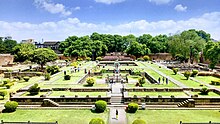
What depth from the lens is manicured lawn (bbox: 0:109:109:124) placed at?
1722 cm

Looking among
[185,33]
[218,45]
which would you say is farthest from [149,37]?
[218,45]

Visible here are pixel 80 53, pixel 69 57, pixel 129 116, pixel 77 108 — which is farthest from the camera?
pixel 69 57

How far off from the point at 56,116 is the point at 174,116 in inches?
347

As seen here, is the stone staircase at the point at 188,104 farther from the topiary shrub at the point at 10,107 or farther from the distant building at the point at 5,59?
the distant building at the point at 5,59

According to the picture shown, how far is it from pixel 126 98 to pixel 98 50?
55.6 m

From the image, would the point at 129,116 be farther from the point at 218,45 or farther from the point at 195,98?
the point at 218,45

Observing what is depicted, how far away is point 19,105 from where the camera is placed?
21.4 metres

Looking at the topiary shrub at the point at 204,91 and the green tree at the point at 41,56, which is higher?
the green tree at the point at 41,56

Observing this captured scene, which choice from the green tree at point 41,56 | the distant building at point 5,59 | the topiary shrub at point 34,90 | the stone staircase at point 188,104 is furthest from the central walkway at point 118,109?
the distant building at point 5,59

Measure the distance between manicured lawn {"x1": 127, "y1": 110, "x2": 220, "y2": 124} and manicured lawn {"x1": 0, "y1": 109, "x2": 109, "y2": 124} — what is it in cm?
275

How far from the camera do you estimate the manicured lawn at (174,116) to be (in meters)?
17.0

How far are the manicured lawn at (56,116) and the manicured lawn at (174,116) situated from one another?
275 cm

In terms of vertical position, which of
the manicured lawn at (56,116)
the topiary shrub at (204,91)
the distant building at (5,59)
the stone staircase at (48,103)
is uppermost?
the distant building at (5,59)

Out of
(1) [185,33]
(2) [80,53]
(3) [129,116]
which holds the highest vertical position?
(1) [185,33]
